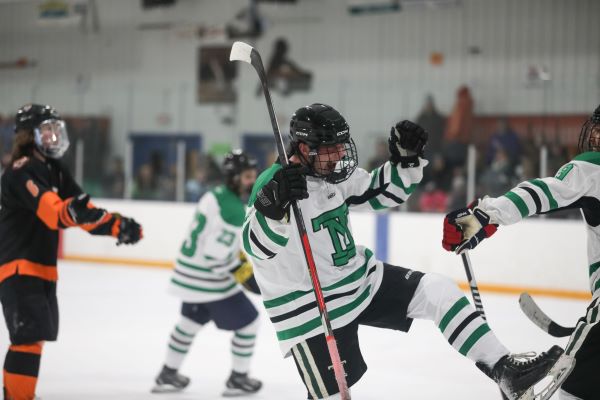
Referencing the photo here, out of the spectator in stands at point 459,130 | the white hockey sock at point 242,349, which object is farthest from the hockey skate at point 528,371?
the spectator in stands at point 459,130

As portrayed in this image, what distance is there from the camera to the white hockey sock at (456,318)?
2213 mm

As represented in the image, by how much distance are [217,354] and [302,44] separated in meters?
7.95

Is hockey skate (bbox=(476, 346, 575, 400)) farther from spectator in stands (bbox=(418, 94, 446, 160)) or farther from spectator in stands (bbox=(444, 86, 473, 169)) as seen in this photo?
spectator in stands (bbox=(418, 94, 446, 160))

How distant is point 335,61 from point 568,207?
9439 mm

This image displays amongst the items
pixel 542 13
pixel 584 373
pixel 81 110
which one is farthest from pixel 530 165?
pixel 81 110

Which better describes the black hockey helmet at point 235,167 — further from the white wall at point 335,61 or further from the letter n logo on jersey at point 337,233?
the white wall at point 335,61

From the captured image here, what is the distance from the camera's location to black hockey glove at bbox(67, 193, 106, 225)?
2840 mm

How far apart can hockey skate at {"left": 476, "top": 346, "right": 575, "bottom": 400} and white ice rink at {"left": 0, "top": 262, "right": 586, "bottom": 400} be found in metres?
1.41

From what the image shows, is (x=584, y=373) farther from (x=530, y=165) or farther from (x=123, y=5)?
(x=123, y=5)

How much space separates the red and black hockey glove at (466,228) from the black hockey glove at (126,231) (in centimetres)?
126

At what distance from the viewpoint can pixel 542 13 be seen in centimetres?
1012

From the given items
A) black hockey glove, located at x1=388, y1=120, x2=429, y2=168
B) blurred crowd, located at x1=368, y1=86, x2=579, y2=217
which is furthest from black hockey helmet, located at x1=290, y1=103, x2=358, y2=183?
blurred crowd, located at x1=368, y1=86, x2=579, y2=217

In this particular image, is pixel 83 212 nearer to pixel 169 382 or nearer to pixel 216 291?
pixel 216 291

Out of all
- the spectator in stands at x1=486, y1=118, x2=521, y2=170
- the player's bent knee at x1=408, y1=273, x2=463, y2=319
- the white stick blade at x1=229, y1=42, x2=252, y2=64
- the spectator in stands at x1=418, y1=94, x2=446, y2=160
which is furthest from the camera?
the spectator in stands at x1=418, y1=94, x2=446, y2=160
